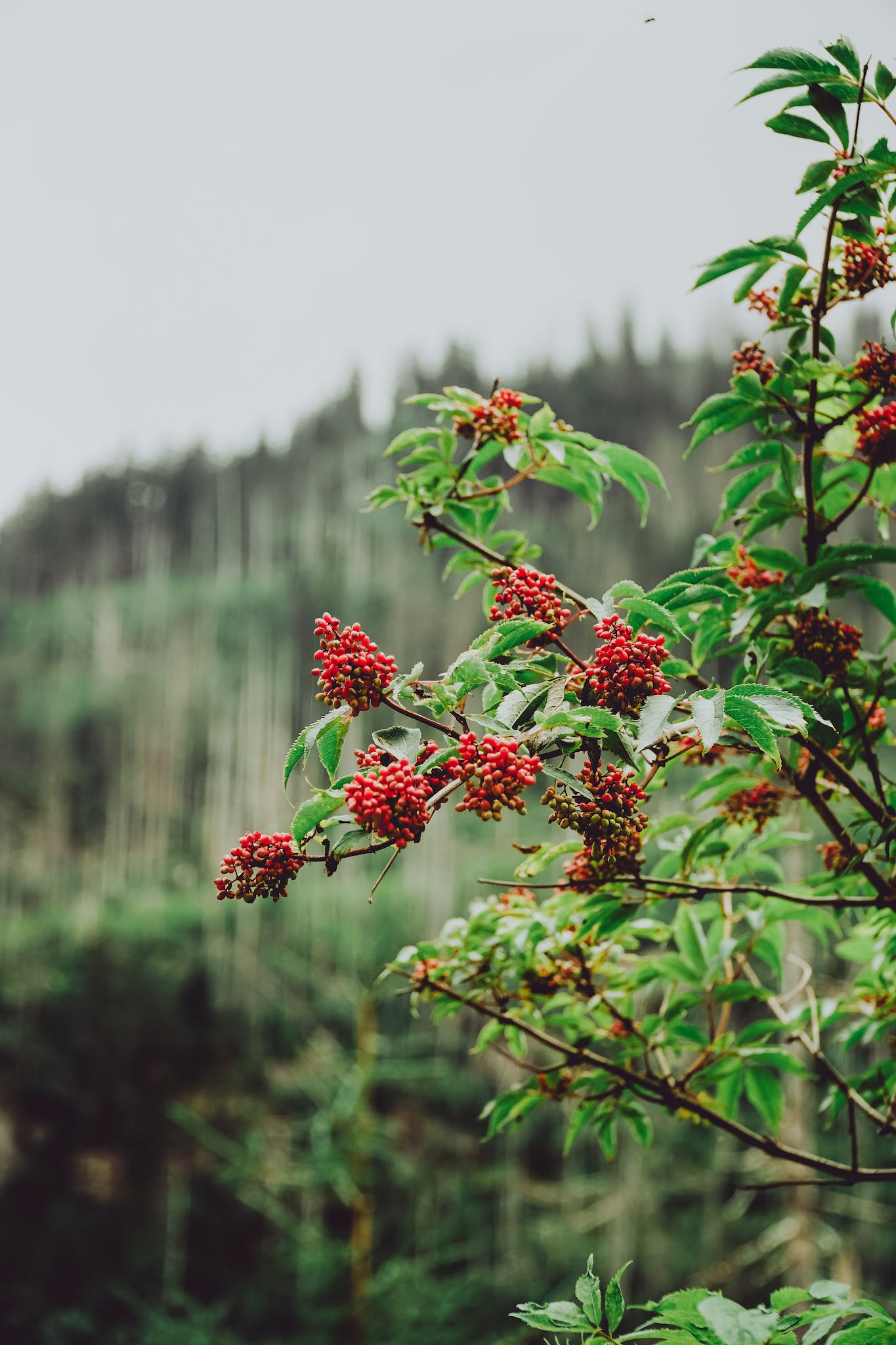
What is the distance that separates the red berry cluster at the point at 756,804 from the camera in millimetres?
1120

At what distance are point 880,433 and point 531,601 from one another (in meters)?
0.51

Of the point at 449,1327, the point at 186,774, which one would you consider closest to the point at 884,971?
the point at 449,1327

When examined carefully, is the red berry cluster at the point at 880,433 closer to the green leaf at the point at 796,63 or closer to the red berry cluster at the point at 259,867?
the green leaf at the point at 796,63

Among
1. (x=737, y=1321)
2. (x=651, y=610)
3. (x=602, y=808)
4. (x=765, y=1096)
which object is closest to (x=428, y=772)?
(x=602, y=808)

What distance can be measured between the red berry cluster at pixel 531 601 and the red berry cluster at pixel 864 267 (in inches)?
20.2

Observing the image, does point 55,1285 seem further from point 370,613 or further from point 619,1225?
point 370,613

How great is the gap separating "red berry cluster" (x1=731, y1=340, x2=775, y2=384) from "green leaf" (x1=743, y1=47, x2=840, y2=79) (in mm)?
289

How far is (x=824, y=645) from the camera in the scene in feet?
3.33

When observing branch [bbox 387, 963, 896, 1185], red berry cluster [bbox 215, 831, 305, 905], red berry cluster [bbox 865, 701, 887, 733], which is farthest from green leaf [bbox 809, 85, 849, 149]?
branch [bbox 387, 963, 896, 1185]

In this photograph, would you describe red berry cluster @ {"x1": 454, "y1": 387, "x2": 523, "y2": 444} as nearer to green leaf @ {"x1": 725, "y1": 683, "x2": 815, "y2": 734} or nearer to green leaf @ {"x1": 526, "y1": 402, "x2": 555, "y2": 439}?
green leaf @ {"x1": 526, "y1": 402, "x2": 555, "y2": 439}

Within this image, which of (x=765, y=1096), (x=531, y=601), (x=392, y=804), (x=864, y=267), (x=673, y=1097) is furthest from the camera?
(x=765, y=1096)

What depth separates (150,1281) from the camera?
25.0ft

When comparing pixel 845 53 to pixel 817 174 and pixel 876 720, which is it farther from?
pixel 876 720

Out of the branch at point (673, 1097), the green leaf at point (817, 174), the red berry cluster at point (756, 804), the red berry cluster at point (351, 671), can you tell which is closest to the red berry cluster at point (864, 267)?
the green leaf at point (817, 174)
